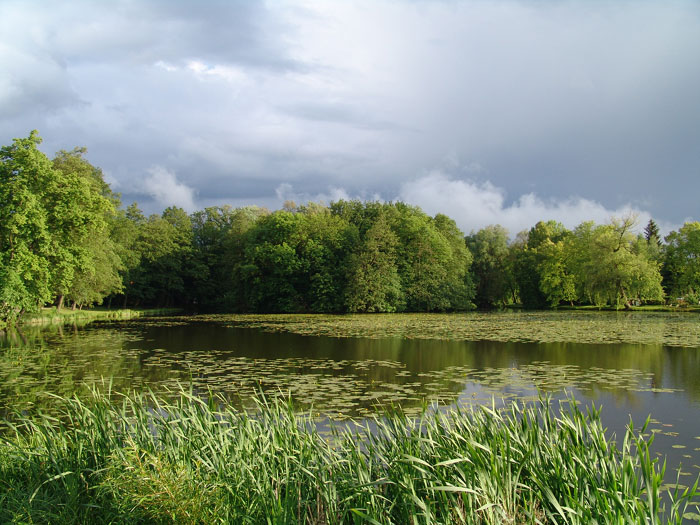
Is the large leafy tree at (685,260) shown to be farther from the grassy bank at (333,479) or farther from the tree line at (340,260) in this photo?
the grassy bank at (333,479)

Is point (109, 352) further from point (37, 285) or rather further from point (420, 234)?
point (420, 234)

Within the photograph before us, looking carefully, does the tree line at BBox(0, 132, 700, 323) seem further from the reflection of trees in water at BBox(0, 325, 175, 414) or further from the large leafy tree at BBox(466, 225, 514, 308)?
the reflection of trees in water at BBox(0, 325, 175, 414)

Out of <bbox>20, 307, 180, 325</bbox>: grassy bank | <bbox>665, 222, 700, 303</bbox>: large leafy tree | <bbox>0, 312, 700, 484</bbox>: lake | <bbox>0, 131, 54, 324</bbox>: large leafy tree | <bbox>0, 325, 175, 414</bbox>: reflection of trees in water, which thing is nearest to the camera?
<bbox>0, 312, 700, 484</bbox>: lake

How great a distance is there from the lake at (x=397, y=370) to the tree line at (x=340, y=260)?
590 inches

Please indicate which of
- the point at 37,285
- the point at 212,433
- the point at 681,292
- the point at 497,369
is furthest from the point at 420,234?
the point at 212,433

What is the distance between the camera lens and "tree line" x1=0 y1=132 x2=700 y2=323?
41375 mm

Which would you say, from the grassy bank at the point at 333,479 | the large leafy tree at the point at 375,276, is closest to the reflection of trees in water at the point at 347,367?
the grassy bank at the point at 333,479

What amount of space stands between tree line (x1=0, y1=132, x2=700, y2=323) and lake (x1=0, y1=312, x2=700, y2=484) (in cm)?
1497

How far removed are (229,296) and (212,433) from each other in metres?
49.3

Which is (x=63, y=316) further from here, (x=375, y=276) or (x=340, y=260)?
(x=375, y=276)

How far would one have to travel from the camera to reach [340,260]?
48.7 metres

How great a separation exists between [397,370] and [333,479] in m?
9.50

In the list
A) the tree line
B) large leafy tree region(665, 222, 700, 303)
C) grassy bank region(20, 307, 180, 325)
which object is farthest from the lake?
large leafy tree region(665, 222, 700, 303)

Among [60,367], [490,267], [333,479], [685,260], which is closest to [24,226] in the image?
[60,367]
